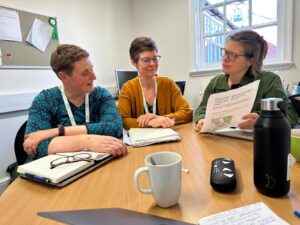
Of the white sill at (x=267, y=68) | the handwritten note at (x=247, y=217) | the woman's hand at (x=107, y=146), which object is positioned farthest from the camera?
the white sill at (x=267, y=68)

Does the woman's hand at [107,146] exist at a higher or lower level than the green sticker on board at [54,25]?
lower

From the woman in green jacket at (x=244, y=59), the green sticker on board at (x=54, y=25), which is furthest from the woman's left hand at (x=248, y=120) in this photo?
the green sticker on board at (x=54, y=25)

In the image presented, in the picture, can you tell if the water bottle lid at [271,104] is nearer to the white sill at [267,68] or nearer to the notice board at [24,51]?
the notice board at [24,51]

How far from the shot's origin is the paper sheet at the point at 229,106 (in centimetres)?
88

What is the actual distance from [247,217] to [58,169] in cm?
54

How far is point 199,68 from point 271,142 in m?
3.03

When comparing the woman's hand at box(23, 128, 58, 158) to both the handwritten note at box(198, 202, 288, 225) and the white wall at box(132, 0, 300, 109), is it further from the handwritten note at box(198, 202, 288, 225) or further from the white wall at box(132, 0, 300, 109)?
the white wall at box(132, 0, 300, 109)

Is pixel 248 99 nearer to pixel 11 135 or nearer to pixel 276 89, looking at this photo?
pixel 276 89

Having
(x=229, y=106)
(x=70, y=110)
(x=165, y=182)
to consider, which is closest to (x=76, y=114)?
(x=70, y=110)

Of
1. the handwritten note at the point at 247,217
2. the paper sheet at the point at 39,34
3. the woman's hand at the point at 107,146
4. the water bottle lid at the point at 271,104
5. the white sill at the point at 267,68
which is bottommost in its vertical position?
the handwritten note at the point at 247,217

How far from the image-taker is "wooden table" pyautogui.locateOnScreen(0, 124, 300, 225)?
1.62 ft

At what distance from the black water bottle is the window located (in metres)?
2.53

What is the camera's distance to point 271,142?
47cm

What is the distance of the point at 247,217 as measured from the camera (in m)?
0.45
